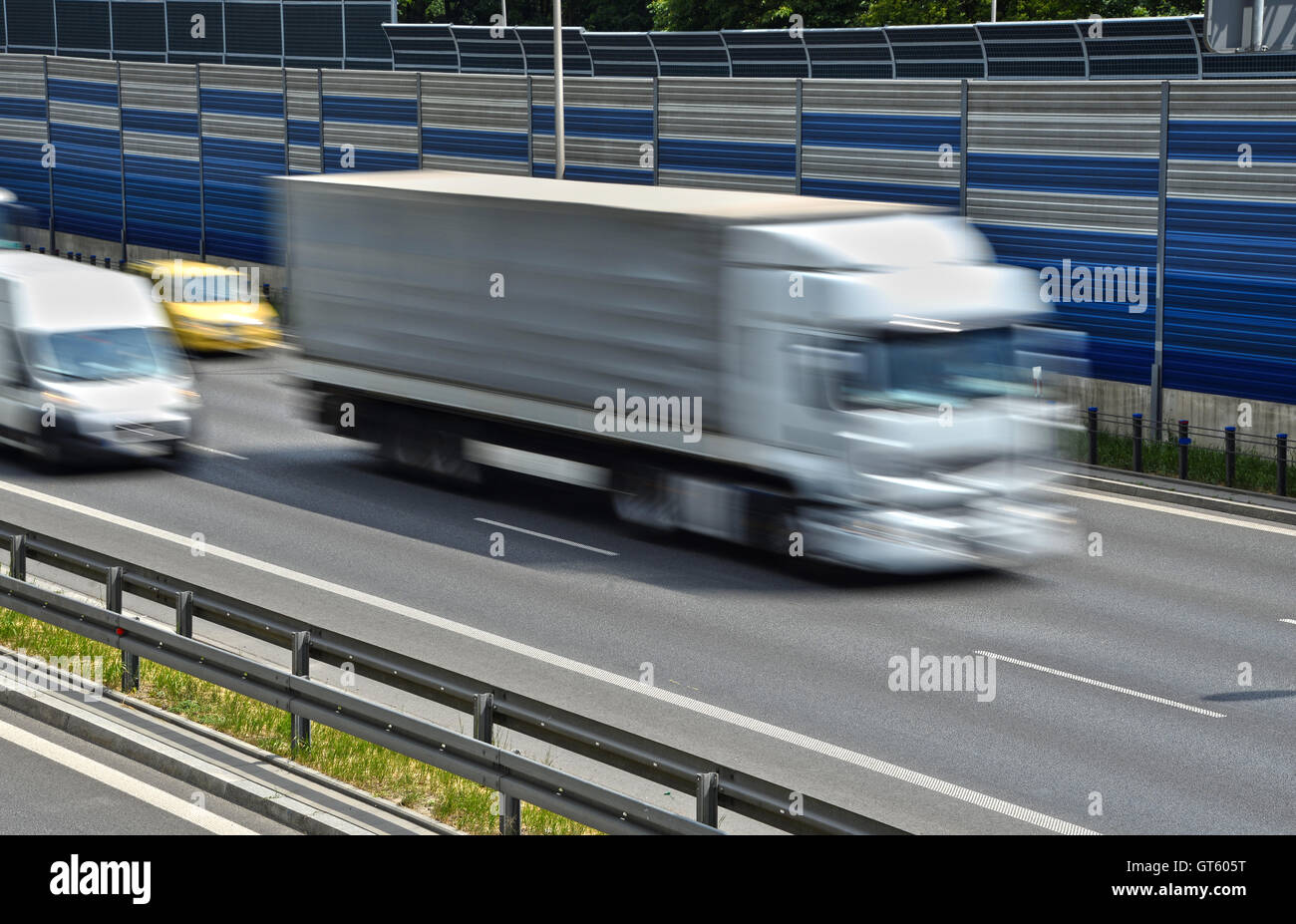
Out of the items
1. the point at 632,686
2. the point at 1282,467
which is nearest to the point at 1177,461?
the point at 1282,467

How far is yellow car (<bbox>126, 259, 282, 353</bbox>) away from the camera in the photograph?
29219 mm

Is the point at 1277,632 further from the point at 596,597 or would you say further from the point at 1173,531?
the point at 596,597

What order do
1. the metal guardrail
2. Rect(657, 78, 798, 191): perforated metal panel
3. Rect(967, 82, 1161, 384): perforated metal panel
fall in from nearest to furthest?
the metal guardrail < Rect(967, 82, 1161, 384): perforated metal panel < Rect(657, 78, 798, 191): perforated metal panel

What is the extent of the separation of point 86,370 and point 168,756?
1150cm

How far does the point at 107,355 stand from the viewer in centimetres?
2095

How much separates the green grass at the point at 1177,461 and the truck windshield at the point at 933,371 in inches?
181

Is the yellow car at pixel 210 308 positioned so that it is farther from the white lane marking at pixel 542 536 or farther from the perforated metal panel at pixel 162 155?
the white lane marking at pixel 542 536

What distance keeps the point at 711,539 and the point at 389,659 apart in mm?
7971

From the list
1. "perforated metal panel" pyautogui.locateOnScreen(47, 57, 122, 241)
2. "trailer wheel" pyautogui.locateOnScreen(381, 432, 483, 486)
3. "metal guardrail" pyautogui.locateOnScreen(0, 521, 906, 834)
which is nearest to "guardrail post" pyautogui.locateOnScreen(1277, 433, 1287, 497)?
"trailer wheel" pyautogui.locateOnScreen(381, 432, 483, 486)

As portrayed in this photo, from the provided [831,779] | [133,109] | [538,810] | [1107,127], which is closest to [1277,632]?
[831,779]

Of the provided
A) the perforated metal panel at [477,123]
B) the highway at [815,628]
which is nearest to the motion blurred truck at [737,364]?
the highway at [815,628]

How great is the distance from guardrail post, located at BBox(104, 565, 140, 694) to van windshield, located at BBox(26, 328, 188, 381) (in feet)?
29.1

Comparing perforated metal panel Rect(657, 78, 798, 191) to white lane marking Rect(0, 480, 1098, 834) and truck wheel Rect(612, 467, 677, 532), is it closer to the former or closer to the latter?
truck wheel Rect(612, 467, 677, 532)

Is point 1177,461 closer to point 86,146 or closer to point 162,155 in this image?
point 162,155
